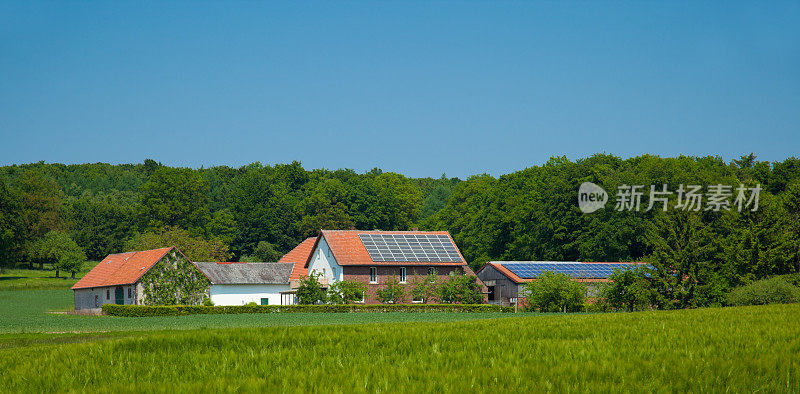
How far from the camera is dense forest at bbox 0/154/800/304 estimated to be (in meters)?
52.6

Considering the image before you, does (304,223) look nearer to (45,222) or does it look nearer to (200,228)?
(200,228)

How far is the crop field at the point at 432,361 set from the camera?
8961mm

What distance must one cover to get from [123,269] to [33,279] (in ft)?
158

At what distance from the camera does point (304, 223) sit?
123250 millimetres

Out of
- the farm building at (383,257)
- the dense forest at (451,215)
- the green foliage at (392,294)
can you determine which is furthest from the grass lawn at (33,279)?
the green foliage at (392,294)

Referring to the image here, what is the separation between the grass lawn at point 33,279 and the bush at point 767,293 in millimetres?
90716

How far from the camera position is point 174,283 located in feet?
221

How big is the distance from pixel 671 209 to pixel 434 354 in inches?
1853

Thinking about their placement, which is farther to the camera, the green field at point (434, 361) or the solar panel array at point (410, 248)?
the solar panel array at point (410, 248)

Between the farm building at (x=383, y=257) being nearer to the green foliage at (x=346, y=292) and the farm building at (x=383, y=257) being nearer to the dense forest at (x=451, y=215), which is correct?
the green foliage at (x=346, y=292)

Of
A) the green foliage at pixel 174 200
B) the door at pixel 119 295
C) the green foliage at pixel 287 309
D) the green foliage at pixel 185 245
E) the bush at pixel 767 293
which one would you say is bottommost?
the green foliage at pixel 287 309

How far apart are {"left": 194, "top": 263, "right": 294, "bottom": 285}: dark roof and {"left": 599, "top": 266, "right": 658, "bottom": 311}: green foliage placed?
3605cm

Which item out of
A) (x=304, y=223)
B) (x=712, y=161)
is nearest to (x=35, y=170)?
(x=304, y=223)

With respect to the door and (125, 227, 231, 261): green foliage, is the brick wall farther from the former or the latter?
(125, 227, 231, 261): green foliage
